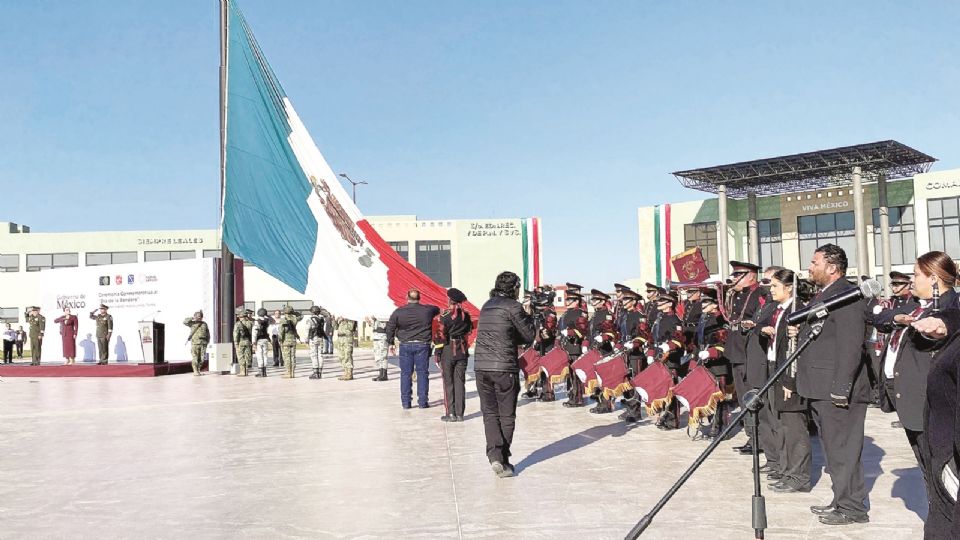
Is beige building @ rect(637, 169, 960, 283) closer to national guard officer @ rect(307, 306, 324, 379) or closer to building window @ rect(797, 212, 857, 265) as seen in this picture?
building window @ rect(797, 212, 857, 265)

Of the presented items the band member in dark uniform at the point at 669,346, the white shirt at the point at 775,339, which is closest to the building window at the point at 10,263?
the band member in dark uniform at the point at 669,346

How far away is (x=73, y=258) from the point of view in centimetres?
5622

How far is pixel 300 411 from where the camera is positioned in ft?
37.1

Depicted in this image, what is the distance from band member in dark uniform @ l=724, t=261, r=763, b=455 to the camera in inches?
292

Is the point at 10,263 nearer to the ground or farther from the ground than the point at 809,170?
nearer to the ground

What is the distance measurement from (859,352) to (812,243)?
49.6 meters

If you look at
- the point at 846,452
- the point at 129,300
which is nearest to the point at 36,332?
the point at 129,300

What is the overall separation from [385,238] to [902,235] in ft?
112

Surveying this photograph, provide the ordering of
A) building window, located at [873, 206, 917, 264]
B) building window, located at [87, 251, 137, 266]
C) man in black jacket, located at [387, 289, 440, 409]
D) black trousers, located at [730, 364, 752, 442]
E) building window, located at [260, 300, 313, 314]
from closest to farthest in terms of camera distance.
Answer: black trousers, located at [730, 364, 752, 442]
man in black jacket, located at [387, 289, 440, 409]
building window, located at [873, 206, 917, 264]
building window, located at [260, 300, 313, 314]
building window, located at [87, 251, 137, 266]

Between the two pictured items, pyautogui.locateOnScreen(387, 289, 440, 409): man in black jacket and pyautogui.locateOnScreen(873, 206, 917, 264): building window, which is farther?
pyautogui.locateOnScreen(873, 206, 917, 264): building window

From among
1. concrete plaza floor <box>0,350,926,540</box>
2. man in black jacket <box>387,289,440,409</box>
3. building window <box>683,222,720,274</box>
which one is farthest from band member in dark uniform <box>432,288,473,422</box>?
building window <box>683,222,720,274</box>

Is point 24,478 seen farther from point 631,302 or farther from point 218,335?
point 218,335

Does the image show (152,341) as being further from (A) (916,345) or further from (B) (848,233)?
(B) (848,233)

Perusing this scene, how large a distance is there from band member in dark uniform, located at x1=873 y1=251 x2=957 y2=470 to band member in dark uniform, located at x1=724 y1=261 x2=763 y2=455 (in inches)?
104
